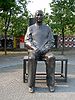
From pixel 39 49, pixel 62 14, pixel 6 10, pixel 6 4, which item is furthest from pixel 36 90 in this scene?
pixel 62 14

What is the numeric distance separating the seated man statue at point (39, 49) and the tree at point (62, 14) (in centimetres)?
1018

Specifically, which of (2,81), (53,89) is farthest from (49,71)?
(2,81)

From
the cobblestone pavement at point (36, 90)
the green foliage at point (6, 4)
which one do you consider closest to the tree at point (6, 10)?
the green foliage at point (6, 4)

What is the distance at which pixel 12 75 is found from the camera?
10.6m

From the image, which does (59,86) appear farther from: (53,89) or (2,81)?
(2,81)

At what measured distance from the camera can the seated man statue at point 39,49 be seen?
8070 mm

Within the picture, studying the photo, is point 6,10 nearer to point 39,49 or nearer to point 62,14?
point 62,14

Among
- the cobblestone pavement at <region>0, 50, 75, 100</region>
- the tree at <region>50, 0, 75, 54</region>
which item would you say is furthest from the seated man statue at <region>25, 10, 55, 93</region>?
the tree at <region>50, 0, 75, 54</region>

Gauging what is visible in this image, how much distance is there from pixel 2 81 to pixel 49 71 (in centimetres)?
185

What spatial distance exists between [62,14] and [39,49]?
11.0 m

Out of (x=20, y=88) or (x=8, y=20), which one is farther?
(x=8, y=20)

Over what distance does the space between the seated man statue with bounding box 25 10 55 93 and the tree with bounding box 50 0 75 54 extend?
10178mm

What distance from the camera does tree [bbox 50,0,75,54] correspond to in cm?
1900

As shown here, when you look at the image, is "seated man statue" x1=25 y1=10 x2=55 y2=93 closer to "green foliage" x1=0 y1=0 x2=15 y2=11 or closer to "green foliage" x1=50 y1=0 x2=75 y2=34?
"green foliage" x1=0 y1=0 x2=15 y2=11
